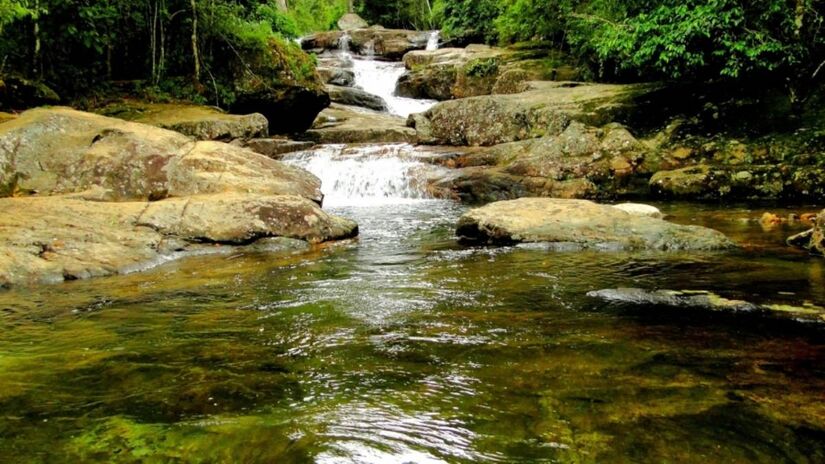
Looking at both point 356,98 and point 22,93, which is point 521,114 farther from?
point 22,93

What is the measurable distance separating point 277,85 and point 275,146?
240 centimetres

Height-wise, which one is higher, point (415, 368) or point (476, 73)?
point (476, 73)

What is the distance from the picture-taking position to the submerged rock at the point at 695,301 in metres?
3.15

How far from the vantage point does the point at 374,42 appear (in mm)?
27562

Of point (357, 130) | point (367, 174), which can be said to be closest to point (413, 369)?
point (367, 174)

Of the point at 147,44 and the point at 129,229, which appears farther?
the point at 147,44

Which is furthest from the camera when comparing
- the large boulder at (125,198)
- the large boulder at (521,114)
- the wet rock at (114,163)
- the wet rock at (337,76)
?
the wet rock at (337,76)

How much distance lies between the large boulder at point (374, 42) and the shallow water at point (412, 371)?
24.6 meters

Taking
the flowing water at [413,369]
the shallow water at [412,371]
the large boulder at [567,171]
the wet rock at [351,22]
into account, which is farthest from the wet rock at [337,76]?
the shallow water at [412,371]

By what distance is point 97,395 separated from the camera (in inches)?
87.6

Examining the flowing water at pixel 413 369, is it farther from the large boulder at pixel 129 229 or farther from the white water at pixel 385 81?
the white water at pixel 385 81

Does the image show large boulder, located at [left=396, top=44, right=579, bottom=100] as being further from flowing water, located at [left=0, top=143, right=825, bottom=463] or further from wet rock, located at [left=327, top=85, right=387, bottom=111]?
flowing water, located at [left=0, top=143, right=825, bottom=463]

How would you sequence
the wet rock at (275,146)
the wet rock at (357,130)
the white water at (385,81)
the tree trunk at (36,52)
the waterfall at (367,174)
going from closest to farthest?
the tree trunk at (36,52) → the waterfall at (367,174) → the wet rock at (275,146) → the wet rock at (357,130) → the white water at (385,81)

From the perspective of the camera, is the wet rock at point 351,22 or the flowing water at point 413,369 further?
the wet rock at point 351,22
